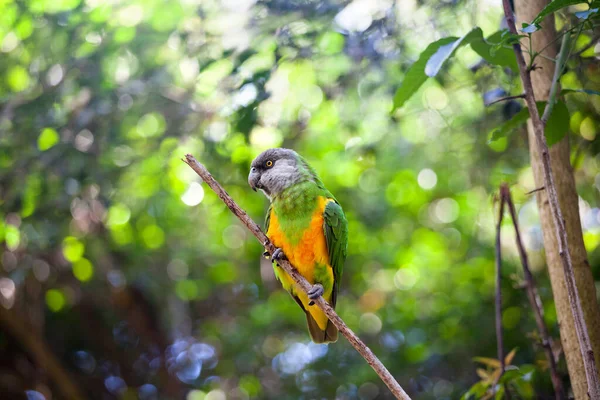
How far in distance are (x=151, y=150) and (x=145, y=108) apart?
409 millimetres

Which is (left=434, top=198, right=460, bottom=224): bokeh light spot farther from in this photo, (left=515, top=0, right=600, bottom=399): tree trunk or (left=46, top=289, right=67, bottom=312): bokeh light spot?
(left=46, top=289, right=67, bottom=312): bokeh light spot

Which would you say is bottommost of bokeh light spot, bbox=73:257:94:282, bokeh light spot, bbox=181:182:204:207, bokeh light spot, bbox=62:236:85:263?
bokeh light spot, bbox=73:257:94:282

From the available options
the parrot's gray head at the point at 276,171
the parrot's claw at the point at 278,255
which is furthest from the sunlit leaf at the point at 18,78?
the parrot's claw at the point at 278,255

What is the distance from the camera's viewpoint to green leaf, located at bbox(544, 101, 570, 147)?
2.28 m

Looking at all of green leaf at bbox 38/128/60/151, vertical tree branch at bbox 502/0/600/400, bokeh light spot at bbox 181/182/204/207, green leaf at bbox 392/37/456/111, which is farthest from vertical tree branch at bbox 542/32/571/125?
green leaf at bbox 38/128/60/151

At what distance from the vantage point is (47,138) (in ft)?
18.2

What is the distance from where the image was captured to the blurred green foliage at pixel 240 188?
4570mm

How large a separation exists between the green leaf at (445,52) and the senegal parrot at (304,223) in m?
1.18

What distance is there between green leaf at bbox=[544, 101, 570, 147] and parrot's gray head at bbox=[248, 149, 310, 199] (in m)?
1.40

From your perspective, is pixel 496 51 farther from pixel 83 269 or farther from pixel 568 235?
pixel 83 269

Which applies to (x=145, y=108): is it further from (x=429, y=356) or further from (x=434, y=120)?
(x=429, y=356)

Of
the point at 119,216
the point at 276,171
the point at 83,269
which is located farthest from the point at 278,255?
the point at 83,269

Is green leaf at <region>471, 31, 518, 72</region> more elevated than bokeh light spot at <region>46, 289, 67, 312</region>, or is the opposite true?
green leaf at <region>471, 31, 518, 72</region>

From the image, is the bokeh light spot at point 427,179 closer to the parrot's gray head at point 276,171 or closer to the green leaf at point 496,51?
the parrot's gray head at point 276,171
